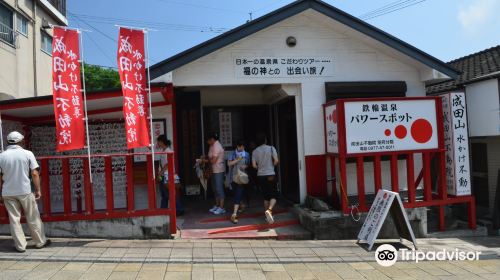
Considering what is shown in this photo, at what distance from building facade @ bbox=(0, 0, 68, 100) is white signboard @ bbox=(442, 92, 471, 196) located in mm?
13067

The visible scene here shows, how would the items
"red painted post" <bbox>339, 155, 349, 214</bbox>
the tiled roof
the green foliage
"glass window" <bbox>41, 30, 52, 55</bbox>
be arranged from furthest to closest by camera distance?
the green foliage
"glass window" <bbox>41, 30, 52, 55</bbox>
the tiled roof
"red painted post" <bbox>339, 155, 349, 214</bbox>

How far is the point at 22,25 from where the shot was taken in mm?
15695

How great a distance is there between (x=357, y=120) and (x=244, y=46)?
3132 millimetres

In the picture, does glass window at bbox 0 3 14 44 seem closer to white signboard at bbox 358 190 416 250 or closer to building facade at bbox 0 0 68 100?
building facade at bbox 0 0 68 100

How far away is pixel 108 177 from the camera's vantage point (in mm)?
7695

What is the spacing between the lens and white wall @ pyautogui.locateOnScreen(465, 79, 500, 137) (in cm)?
957

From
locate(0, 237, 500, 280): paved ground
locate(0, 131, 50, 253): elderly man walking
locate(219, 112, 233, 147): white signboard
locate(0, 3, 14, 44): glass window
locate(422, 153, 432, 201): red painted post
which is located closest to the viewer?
locate(0, 237, 500, 280): paved ground

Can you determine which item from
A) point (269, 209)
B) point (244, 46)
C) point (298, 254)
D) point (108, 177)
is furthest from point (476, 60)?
point (108, 177)

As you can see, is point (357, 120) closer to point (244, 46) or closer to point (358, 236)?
point (358, 236)

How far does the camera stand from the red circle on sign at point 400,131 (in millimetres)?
9070

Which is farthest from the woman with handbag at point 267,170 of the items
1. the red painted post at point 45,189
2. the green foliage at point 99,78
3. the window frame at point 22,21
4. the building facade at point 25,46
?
the green foliage at point 99,78

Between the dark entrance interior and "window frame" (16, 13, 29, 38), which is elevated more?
"window frame" (16, 13, 29, 38)

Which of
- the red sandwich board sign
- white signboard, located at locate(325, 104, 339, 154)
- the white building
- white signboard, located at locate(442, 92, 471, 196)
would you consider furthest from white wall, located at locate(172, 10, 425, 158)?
white signboard, located at locate(442, 92, 471, 196)

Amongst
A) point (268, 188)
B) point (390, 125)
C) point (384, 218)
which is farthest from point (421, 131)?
point (268, 188)
